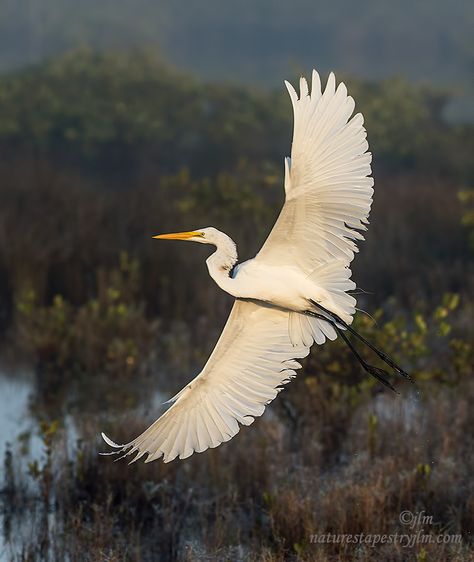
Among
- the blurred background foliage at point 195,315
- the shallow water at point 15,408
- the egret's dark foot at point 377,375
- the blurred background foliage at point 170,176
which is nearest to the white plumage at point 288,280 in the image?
the egret's dark foot at point 377,375

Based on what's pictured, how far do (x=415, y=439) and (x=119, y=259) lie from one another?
3.64m

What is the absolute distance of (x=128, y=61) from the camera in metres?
17.5

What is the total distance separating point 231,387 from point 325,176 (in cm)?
84

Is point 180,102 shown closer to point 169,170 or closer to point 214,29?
point 169,170

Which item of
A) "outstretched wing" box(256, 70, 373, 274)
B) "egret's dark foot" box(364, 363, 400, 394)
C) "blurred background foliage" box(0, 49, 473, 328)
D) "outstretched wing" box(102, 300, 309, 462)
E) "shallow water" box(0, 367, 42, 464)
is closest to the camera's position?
"outstretched wing" box(256, 70, 373, 274)

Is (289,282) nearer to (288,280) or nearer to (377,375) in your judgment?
(288,280)

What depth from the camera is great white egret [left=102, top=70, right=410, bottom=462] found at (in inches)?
158

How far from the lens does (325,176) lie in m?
4.05

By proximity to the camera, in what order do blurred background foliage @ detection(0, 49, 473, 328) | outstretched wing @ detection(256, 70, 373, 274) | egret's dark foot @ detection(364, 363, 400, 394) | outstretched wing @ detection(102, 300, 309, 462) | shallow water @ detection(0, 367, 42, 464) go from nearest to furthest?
outstretched wing @ detection(256, 70, 373, 274) → outstretched wing @ detection(102, 300, 309, 462) → egret's dark foot @ detection(364, 363, 400, 394) → shallow water @ detection(0, 367, 42, 464) → blurred background foliage @ detection(0, 49, 473, 328)

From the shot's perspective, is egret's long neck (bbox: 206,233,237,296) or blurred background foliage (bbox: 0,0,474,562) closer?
egret's long neck (bbox: 206,233,237,296)

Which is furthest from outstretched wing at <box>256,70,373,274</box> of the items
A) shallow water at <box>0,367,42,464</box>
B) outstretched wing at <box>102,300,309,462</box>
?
shallow water at <box>0,367,42,464</box>

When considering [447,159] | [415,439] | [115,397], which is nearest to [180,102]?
[447,159]

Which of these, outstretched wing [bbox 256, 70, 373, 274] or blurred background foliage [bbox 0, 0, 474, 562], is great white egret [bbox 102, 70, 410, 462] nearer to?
outstretched wing [bbox 256, 70, 373, 274]

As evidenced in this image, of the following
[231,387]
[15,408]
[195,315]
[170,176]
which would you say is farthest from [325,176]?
[170,176]
